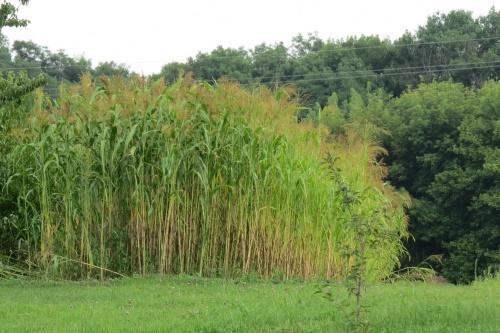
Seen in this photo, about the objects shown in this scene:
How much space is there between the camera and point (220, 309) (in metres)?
7.82

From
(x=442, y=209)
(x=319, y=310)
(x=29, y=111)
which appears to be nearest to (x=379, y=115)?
(x=442, y=209)

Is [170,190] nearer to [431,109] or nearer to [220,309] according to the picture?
[220,309]

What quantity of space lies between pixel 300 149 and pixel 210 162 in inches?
70.3

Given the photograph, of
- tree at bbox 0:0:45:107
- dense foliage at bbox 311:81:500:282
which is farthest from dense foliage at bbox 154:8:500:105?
tree at bbox 0:0:45:107

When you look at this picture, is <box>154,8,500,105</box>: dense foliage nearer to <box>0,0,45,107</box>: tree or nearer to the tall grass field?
the tall grass field

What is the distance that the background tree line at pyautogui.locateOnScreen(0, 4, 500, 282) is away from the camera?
33.4m

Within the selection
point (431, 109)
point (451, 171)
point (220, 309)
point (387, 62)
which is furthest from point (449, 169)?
point (220, 309)

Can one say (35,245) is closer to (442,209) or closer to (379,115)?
(442,209)

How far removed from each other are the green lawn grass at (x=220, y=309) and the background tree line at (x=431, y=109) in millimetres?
10479

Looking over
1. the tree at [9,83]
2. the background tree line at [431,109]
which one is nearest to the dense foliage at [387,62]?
the background tree line at [431,109]

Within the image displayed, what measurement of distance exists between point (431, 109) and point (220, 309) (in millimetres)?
31463

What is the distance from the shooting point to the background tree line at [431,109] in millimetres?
33438

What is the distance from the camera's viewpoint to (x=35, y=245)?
1222 cm

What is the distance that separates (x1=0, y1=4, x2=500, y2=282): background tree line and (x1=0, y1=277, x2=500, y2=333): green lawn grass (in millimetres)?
10479
